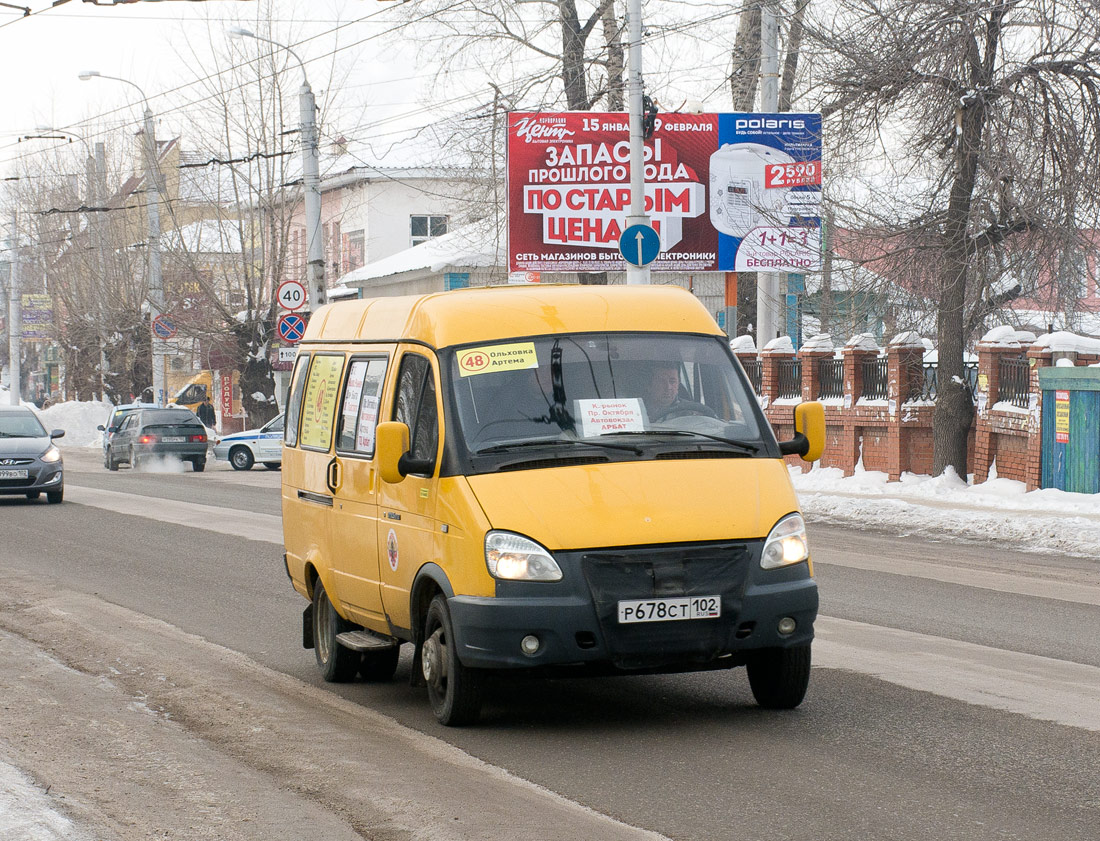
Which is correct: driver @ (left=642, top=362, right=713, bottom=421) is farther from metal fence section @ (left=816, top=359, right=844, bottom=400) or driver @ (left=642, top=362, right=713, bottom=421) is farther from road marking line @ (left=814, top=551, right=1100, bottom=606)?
metal fence section @ (left=816, top=359, right=844, bottom=400)

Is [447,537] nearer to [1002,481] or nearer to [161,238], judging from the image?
[1002,481]

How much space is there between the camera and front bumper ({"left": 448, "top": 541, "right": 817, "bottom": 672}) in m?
6.82

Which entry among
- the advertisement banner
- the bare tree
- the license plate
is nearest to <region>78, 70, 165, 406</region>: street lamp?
the advertisement banner

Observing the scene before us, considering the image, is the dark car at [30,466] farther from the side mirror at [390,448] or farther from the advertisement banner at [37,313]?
the advertisement banner at [37,313]

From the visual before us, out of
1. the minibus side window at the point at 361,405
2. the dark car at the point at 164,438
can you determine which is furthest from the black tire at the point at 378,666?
the dark car at the point at 164,438

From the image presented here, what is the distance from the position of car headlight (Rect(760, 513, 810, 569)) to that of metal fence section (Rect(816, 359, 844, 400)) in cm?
2030

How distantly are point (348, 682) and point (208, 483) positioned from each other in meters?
21.8

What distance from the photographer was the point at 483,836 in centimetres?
549

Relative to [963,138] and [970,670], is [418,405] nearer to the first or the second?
[970,670]

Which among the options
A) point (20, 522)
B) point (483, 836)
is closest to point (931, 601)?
point (483, 836)

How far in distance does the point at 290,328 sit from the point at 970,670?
2343 cm

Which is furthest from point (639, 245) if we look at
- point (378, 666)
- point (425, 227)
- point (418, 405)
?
point (425, 227)

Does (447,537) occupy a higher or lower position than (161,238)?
lower

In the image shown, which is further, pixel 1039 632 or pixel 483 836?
pixel 1039 632
